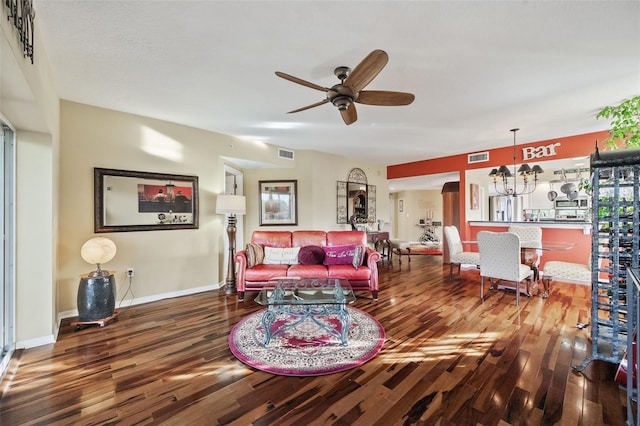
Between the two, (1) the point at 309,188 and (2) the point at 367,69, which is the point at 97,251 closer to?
(2) the point at 367,69

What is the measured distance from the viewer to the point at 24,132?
7.93 ft

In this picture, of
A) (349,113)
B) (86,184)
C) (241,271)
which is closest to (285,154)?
(241,271)

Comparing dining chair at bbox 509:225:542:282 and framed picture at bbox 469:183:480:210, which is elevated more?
framed picture at bbox 469:183:480:210

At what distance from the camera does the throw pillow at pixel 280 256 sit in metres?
4.00

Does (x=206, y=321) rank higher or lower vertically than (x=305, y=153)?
lower

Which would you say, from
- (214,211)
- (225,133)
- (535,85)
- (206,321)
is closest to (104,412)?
(206,321)

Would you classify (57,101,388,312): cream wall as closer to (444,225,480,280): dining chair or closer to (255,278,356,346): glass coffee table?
(255,278,356,346): glass coffee table

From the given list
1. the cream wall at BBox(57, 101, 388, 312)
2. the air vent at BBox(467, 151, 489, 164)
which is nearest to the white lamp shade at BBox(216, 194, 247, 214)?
the cream wall at BBox(57, 101, 388, 312)

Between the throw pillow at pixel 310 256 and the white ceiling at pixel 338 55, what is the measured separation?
199 cm

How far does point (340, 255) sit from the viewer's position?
403 cm

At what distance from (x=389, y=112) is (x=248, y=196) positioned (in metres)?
3.25

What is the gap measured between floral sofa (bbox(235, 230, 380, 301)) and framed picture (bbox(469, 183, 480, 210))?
3.25 meters

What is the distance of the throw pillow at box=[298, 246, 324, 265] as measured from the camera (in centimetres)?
396

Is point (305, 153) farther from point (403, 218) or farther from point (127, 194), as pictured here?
point (403, 218)
